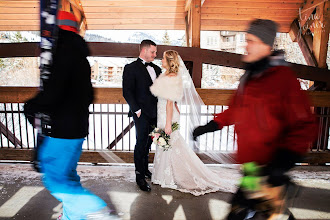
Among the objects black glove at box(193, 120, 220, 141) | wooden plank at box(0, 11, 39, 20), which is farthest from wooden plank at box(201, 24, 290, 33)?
black glove at box(193, 120, 220, 141)

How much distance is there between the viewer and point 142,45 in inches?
121

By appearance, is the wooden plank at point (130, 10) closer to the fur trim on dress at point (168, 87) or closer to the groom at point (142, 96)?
the groom at point (142, 96)

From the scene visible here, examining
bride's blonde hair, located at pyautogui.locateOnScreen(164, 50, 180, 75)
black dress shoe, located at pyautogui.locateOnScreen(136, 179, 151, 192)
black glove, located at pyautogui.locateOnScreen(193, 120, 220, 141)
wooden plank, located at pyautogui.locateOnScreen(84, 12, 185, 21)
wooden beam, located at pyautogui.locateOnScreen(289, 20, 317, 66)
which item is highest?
wooden plank, located at pyautogui.locateOnScreen(84, 12, 185, 21)

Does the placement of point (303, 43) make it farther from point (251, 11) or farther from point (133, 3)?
point (133, 3)

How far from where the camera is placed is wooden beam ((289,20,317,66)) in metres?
4.62

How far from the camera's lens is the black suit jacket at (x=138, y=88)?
9.93ft

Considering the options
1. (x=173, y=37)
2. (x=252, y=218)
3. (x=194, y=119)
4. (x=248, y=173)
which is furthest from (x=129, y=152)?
(x=173, y=37)

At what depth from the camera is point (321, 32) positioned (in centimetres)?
429

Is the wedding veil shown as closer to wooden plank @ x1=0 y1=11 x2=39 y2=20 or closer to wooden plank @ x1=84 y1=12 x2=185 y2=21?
wooden plank @ x1=84 y1=12 x2=185 y2=21

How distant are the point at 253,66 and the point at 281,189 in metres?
0.72

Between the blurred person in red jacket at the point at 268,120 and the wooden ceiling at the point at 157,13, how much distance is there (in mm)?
3724

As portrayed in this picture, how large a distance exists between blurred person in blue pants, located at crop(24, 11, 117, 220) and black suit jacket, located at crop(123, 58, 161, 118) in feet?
4.21

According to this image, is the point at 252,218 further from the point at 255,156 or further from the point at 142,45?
the point at 142,45

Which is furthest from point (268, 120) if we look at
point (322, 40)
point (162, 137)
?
point (322, 40)
